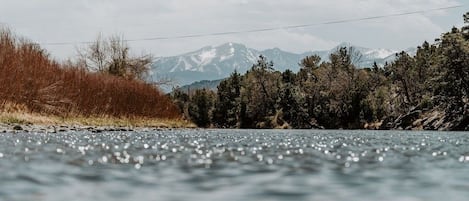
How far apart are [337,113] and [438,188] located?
91474 mm

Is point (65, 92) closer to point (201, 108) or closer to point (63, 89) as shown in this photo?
point (63, 89)

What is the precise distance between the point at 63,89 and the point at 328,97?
67233 mm

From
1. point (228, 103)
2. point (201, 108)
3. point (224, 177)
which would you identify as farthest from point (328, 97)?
point (224, 177)

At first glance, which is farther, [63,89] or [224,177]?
[63,89]

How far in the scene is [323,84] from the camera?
10556cm

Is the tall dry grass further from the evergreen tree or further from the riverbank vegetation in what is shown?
the evergreen tree

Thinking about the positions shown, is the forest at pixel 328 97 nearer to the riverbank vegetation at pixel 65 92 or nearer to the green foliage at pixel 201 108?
the green foliage at pixel 201 108

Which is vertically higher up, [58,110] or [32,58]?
[32,58]

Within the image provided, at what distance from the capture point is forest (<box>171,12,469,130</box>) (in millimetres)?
95438

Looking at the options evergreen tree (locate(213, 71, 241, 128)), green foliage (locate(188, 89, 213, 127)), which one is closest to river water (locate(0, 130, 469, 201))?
evergreen tree (locate(213, 71, 241, 128))

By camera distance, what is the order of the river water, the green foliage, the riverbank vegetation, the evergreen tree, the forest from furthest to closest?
the green foliage
the evergreen tree
the forest
the riverbank vegetation
the river water

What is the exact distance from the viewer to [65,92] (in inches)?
1625

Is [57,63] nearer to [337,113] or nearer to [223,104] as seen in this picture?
[337,113]

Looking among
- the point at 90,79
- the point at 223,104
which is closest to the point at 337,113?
the point at 223,104
